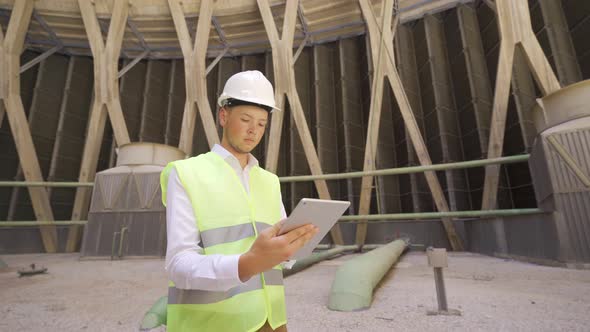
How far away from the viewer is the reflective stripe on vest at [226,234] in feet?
3.56

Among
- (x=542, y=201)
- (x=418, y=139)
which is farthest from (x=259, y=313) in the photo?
(x=418, y=139)

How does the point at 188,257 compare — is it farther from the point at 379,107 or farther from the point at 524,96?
the point at 524,96

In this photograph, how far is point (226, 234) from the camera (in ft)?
3.66

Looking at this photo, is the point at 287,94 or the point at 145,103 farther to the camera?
the point at 145,103

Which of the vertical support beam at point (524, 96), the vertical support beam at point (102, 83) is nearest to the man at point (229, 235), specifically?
the vertical support beam at point (102, 83)

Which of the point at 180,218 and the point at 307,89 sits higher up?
the point at 307,89

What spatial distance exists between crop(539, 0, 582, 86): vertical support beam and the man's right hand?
11373mm

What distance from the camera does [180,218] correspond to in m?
1.06

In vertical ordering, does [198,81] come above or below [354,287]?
above

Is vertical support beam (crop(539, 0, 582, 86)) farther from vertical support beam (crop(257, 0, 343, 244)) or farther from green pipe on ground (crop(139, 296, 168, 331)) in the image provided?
green pipe on ground (crop(139, 296, 168, 331))

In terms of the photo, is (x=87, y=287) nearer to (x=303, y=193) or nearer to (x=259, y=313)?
(x=259, y=313)

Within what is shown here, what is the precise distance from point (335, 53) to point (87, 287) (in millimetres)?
12404

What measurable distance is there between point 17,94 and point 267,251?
1262 centimetres

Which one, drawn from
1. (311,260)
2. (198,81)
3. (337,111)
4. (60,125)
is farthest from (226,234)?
(60,125)
